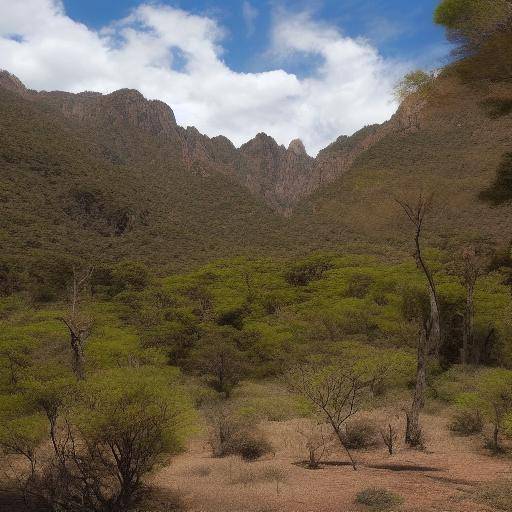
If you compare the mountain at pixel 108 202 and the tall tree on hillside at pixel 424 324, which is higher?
the mountain at pixel 108 202

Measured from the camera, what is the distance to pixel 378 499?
9969mm

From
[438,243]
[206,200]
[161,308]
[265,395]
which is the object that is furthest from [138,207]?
[265,395]

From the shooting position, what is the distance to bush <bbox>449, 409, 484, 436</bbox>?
18406mm

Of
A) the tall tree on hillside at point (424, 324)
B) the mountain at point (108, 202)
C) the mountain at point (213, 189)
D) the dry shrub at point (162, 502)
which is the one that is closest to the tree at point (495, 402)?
the tall tree on hillside at point (424, 324)

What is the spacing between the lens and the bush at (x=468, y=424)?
18406 millimetres

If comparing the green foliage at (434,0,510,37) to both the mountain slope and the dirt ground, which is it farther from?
the dirt ground

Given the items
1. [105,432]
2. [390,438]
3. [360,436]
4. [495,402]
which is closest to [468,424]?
[495,402]

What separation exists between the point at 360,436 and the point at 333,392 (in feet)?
11.0

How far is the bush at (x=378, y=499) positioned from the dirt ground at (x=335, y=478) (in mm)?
208

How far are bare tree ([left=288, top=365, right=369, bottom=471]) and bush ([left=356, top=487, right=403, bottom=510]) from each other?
270cm

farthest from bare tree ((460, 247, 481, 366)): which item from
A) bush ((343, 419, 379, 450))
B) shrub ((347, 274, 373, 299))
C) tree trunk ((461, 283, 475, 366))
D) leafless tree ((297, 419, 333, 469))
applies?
shrub ((347, 274, 373, 299))

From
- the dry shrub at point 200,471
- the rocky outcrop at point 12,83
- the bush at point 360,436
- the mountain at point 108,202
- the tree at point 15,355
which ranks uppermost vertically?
the rocky outcrop at point 12,83

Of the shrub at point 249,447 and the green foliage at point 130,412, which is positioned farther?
the shrub at point 249,447

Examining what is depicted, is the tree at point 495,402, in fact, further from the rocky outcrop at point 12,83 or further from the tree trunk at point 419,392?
the rocky outcrop at point 12,83
